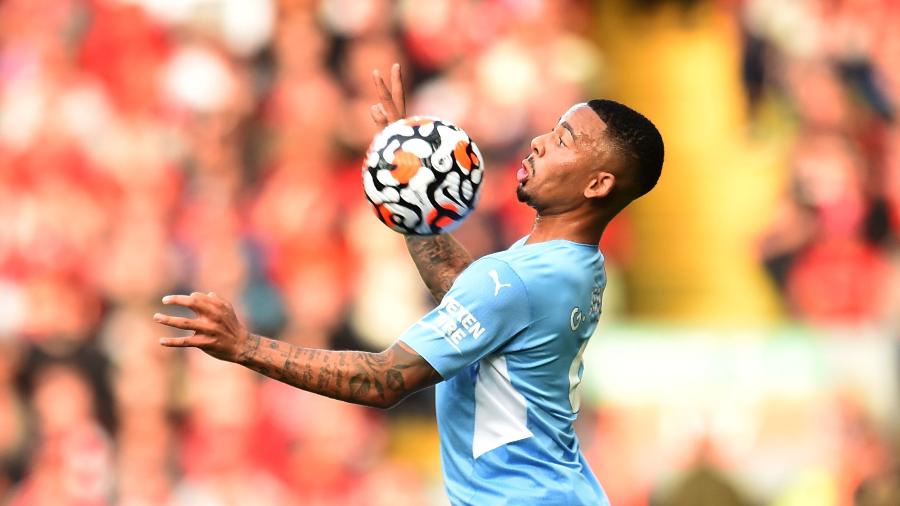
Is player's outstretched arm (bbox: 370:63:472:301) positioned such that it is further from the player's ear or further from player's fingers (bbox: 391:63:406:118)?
the player's ear

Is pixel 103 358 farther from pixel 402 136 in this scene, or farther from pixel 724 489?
pixel 402 136

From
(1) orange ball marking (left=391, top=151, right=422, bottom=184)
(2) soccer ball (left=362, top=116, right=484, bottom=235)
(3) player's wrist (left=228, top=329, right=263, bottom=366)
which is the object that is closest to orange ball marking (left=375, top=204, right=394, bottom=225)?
(2) soccer ball (left=362, top=116, right=484, bottom=235)

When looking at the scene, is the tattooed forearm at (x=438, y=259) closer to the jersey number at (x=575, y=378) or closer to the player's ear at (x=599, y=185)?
the jersey number at (x=575, y=378)

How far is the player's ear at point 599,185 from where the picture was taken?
443 cm

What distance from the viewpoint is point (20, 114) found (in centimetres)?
1105

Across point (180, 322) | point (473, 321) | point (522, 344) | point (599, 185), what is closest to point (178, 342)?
point (180, 322)

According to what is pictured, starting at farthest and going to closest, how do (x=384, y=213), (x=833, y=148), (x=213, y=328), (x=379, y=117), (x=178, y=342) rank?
1. (x=833, y=148)
2. (x=379, y=117)
3. (x=384, y=213)
4. (x=213, y=328)
5. (x=178, y=342)

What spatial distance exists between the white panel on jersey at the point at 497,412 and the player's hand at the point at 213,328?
2.82ft

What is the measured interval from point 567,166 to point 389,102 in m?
0.91

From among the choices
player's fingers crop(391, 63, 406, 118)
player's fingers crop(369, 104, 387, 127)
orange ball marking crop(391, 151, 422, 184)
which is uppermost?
player's fingers crop(391, 63, 406, 118)

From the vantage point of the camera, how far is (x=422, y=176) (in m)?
4.51

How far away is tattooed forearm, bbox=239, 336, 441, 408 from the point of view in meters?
4.08

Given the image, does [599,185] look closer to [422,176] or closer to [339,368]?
[422,176]

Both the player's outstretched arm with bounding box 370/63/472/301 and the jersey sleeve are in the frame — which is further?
the player's outstretched arm with bounding box 370/63/472/301
